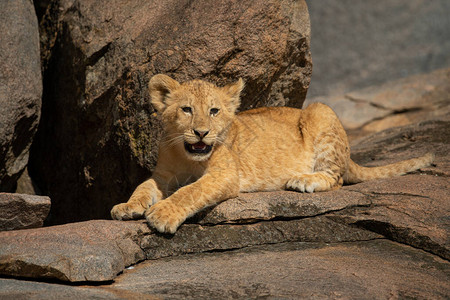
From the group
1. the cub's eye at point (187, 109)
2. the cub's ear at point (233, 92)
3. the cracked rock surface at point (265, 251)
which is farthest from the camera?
the cub's ear at point (233, 92)

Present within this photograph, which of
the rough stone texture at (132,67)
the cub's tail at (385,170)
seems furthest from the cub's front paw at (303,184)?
the rough stone texture at (132,67)

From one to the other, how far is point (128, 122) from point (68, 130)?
4.36ft

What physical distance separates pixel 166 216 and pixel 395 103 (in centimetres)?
996

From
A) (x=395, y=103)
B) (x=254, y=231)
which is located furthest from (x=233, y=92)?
(x=395, y=103)

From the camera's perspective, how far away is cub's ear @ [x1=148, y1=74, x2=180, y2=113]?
5805 millimetres

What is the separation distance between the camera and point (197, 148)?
18.0ft

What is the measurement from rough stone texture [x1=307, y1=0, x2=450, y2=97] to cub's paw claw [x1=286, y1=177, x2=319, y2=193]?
10.7 m

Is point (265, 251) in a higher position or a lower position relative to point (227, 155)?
lower

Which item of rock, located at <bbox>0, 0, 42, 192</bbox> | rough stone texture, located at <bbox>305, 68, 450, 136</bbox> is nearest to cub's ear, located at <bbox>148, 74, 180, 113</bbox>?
rock, located at <bbox>0, 0, 42, 192</bbox>

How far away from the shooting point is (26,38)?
24.0 ft

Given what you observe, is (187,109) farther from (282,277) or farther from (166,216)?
(282,277)

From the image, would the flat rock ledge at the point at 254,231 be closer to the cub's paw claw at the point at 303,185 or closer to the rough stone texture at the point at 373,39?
the cub's paw claw at the point at 303,185

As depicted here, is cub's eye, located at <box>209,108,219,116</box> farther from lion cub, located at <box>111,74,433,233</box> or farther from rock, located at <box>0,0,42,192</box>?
rock, located at <box>0,0,42,192</box>

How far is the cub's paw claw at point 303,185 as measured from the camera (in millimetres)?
6078
